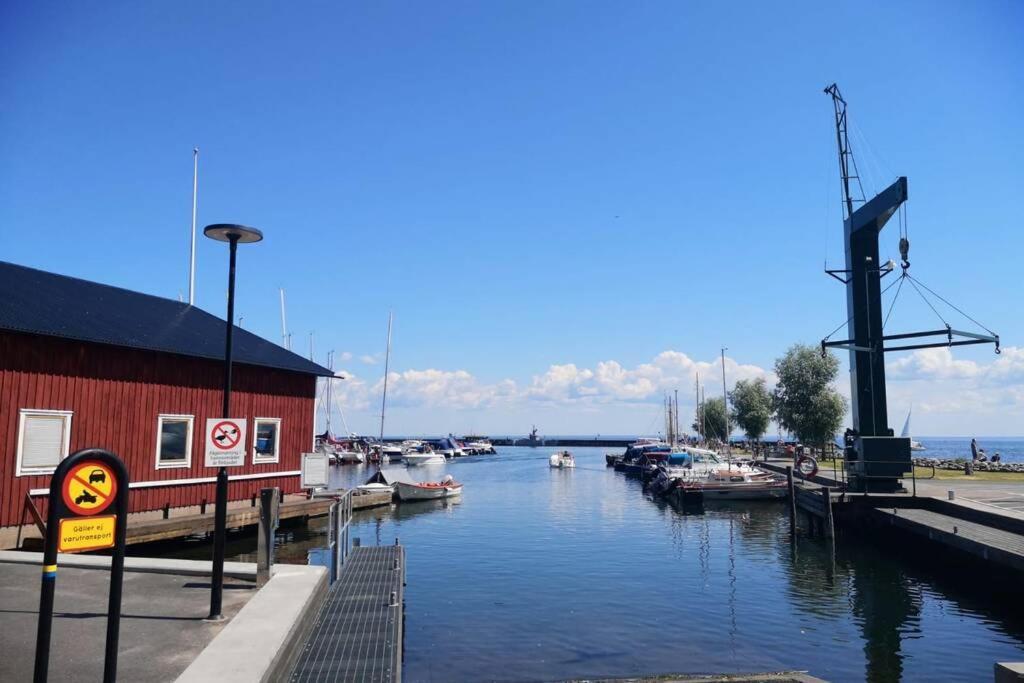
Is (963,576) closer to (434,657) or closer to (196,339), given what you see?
(434,657)

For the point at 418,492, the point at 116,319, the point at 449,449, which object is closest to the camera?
the point at 116,319

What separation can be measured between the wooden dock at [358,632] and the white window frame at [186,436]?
9721 mm

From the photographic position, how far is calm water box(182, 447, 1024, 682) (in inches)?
557

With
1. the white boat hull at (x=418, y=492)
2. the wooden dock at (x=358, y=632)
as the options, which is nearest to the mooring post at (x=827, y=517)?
the wooden dock at (x=358, y=632)

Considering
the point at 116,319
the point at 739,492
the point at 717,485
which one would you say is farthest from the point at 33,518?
the point at 739,492

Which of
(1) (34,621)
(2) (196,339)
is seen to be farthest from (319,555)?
(1) (34,621)

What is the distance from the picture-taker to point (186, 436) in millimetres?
23312

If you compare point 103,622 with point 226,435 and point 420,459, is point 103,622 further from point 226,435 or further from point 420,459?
point 420,459

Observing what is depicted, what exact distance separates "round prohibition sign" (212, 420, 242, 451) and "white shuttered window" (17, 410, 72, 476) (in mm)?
10638

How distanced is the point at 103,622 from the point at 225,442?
9.64 ft

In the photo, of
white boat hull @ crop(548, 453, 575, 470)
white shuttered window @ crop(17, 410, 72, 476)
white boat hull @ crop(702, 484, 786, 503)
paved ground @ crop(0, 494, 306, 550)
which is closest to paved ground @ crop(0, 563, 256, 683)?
paved ground @ crop(0, 494, 306, 550)

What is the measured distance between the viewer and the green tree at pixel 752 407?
88312 mm

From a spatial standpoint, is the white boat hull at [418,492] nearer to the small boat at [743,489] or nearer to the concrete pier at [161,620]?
the small boat at [743,489]

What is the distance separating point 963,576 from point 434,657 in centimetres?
1782
